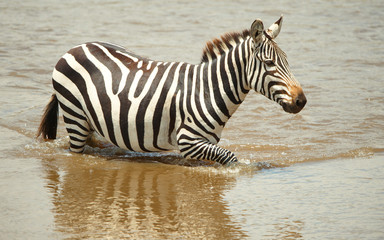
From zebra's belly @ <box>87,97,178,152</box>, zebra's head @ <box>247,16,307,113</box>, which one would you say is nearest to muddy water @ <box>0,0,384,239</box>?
zebra's belly @ <box>87,97,178,152</box>

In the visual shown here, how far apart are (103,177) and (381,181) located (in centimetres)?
313

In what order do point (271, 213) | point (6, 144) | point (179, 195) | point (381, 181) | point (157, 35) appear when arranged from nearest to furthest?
point (271, 213)
point (179, 195)
point (381, 181)
point (6, 144)
point (157, 35)

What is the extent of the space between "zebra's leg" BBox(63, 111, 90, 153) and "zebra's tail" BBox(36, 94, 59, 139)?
38 centimetres

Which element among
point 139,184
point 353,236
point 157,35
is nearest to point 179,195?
point 139,184

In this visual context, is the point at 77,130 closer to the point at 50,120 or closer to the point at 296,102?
the point at 50,120

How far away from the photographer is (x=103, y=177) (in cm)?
708

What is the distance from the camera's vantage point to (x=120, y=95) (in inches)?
293

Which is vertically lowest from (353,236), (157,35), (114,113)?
(353,236)

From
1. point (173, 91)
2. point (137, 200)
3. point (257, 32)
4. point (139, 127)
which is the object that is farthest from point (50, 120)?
point (257, 32)

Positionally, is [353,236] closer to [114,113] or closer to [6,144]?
[114,113]

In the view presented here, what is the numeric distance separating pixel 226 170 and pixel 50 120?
2.54m

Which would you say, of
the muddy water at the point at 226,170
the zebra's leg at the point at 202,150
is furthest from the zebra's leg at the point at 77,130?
the zebra's leg at the point at 202,150

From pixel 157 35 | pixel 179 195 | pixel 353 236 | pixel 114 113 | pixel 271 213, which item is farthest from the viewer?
pixel 157 35

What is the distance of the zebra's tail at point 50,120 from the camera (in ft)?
26.5
